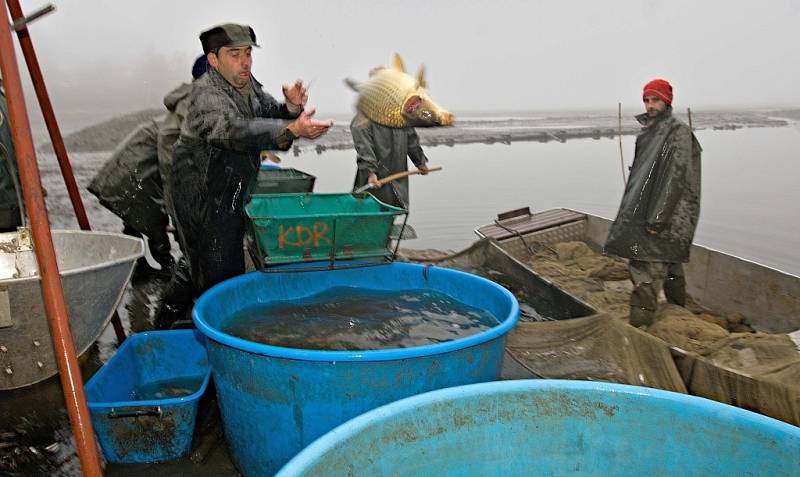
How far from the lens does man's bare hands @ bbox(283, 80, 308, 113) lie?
3977mm

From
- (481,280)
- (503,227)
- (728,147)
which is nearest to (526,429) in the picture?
(481,280)

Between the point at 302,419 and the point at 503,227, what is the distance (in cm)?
570

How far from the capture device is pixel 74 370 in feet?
5.53

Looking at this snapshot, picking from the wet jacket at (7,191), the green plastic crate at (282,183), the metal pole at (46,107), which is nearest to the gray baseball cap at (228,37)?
the metal pole at (46,107)

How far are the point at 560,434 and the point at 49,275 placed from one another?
66.1 inches

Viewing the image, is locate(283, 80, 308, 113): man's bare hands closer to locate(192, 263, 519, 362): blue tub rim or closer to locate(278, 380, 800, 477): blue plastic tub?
locate(192, 263, 519, 362): blue tub rim

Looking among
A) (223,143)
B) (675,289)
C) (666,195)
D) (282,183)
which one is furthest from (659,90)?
Result: (282,183)

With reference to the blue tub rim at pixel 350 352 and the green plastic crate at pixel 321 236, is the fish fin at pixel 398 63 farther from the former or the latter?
the blue tub rim at pixel 350 352

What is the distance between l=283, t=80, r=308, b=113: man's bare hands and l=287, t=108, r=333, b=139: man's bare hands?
1.07 meters

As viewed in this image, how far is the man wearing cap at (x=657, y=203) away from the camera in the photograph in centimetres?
473

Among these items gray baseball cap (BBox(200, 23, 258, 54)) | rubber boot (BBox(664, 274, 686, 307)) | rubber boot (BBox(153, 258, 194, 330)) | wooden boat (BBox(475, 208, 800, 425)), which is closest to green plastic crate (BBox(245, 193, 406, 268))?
gray baseball cap (BBox(200, 23, 258, 54))

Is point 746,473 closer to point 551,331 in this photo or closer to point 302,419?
point 302,419

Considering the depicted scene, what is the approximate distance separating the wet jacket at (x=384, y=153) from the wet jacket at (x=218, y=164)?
5.56 ft

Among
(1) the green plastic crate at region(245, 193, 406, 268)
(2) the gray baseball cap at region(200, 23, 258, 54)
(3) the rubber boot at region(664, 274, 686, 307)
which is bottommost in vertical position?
(3) the rubber boot at region(664, 274, 686, 307)
